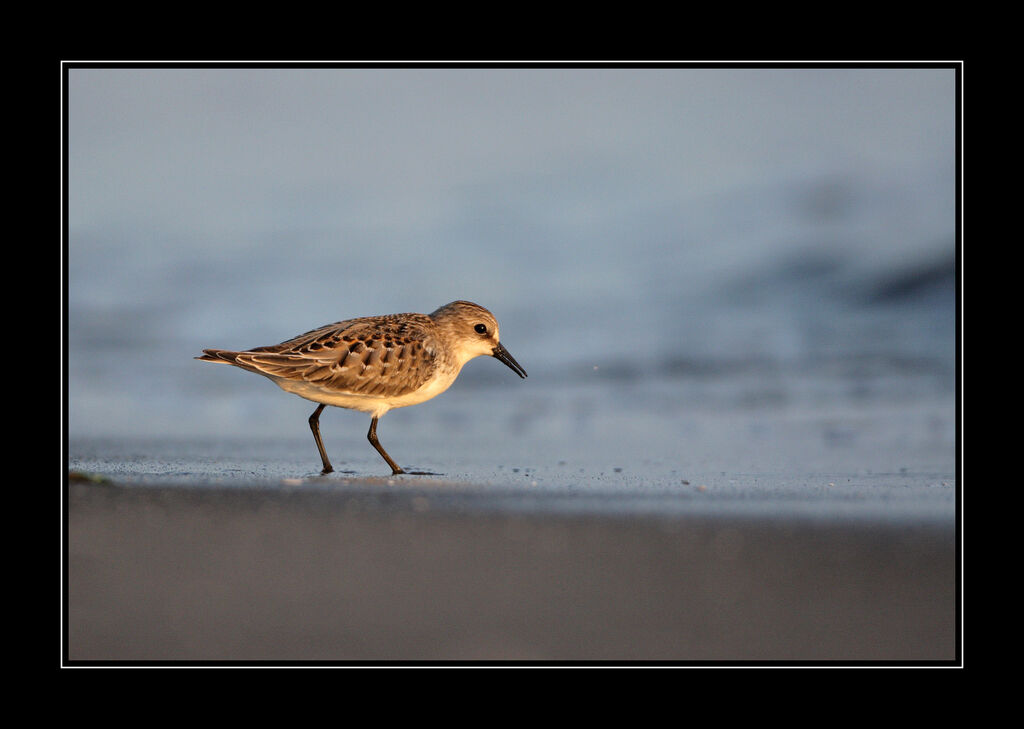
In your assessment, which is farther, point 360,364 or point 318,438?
point 318,438

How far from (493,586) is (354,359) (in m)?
2.33

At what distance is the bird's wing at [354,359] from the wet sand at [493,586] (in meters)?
1.28

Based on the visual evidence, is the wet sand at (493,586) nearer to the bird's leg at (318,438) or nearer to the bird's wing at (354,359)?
the bird's leg at (318,438)

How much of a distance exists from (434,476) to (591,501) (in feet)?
3.64

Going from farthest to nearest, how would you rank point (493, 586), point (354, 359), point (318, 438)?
point (318, 438) → point (354, 359) → point (493, 586)

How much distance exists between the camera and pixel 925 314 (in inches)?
340

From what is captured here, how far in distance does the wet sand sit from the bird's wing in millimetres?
1279

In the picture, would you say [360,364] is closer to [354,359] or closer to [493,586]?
[354,359]

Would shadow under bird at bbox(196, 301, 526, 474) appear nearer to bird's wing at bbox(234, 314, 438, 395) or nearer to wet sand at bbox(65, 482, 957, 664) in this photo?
bird's wing at bbox(234, 314, 438, 395)

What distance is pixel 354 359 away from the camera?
17.3ft

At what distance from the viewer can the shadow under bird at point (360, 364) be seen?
5266mm

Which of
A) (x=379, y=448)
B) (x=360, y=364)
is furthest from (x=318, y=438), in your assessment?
(x=360, y=364)

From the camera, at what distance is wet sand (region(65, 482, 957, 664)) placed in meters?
2.92

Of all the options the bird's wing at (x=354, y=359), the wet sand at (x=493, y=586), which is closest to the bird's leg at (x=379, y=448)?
the bird's wing at (x=354, y=359)
